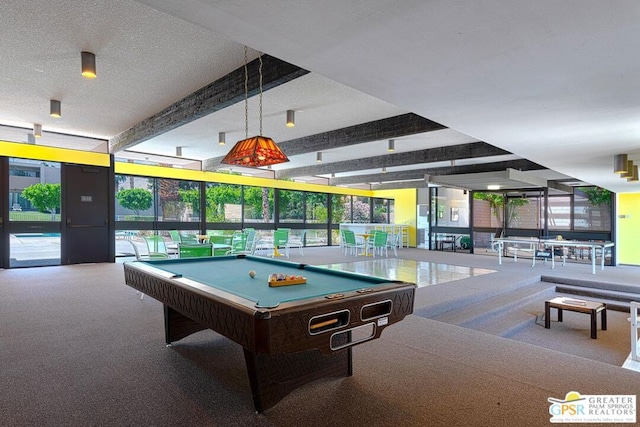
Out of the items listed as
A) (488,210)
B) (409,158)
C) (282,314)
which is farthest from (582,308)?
(488,210)

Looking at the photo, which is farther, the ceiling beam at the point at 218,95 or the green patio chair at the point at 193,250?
the green patio chair at the point at 193,250

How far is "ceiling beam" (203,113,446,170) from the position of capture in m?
5.40

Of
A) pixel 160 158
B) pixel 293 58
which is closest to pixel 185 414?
pixel 293 58

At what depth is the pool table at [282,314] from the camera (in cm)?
181

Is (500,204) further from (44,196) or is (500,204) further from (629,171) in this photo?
(44,196)

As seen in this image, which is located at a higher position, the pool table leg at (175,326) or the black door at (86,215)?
the black door at (86,215)

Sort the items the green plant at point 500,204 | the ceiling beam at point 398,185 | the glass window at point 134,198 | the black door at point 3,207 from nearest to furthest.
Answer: the black door at point 3,207
the glass window at point 134,198
the green plant at point 500,204
the ceiling beam at point 398,185

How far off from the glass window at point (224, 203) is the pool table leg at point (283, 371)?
9.24 m

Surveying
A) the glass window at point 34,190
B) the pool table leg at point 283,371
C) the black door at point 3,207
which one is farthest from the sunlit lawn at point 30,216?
→ the pool table leg at point 283,371

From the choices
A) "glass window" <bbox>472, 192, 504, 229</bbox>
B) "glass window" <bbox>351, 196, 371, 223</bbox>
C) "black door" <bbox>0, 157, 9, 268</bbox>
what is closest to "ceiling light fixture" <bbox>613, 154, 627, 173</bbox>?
"glass window" <bbox>472, 192, 504, 229</bbox>

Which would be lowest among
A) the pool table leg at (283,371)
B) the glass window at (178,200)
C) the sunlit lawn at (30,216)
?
the pool table leg at (283,371)

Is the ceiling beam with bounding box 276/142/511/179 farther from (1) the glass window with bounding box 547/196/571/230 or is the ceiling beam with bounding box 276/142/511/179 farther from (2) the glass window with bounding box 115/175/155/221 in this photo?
(1) the glass window with bounding box 547/196/571/230

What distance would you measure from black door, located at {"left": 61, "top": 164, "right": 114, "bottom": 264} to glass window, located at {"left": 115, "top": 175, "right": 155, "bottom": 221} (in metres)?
0.65

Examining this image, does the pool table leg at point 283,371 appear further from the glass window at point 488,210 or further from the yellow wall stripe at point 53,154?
the glass window at point 488,210
